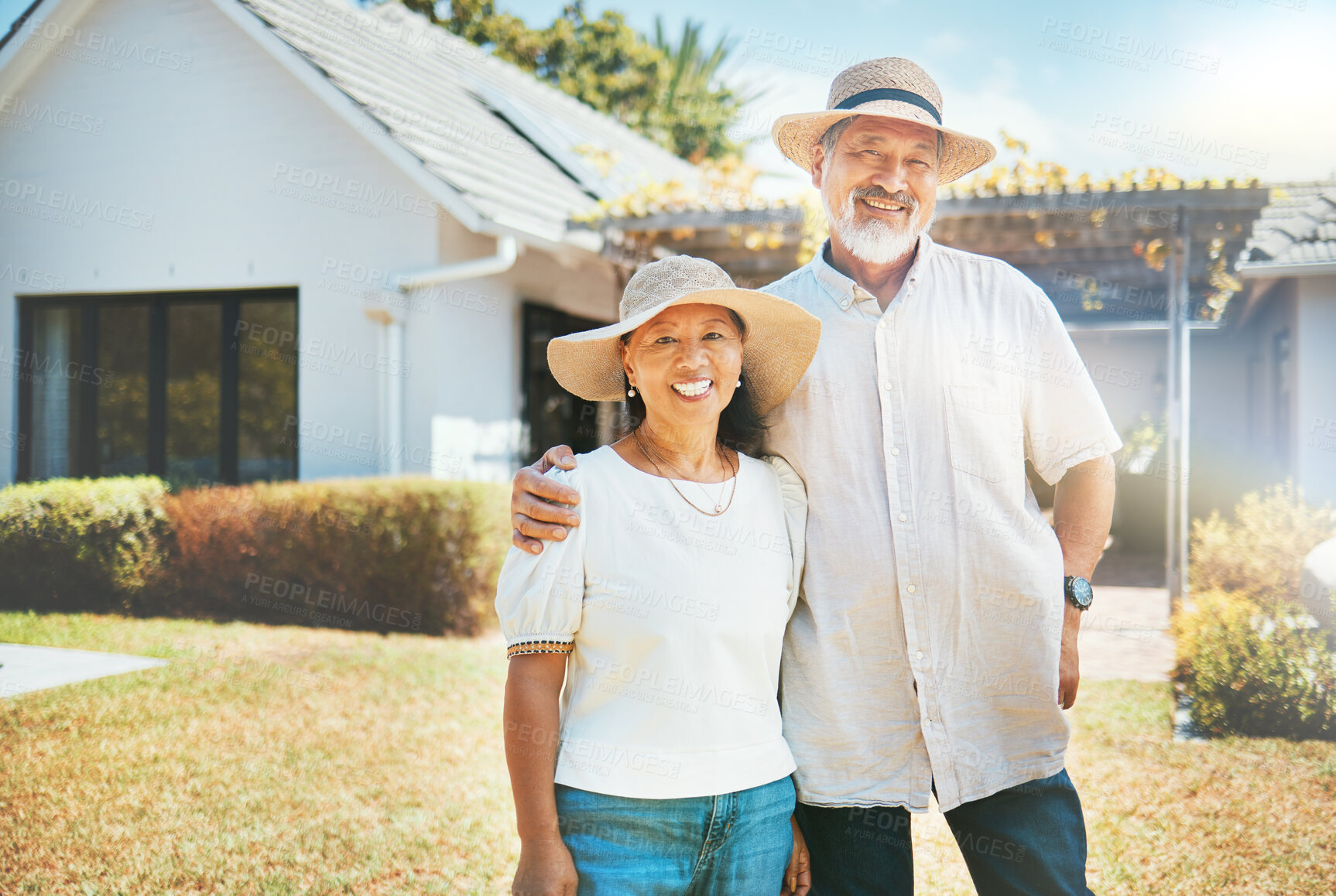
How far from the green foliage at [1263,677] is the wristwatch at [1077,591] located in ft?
11.2

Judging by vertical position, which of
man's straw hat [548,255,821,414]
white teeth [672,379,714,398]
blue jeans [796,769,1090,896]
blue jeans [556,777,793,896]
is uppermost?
man's straw hat [548,255,821,414]

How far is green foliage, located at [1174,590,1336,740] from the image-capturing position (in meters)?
4.89

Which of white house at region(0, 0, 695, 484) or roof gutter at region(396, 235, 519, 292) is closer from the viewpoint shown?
roof gutter at region(396, 235, 519, 292)

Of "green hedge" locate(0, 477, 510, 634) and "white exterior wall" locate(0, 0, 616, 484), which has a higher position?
"white exterior wall" locate(0, 0, 616, 484)

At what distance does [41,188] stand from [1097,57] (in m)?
9.30

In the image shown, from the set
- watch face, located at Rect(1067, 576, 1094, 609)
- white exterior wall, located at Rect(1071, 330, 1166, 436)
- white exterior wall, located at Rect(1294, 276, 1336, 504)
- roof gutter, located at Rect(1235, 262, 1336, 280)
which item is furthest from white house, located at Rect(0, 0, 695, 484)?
white exterior wall, located at Rect(1071, 330, 1166, 436)

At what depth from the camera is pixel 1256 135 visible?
705 cm

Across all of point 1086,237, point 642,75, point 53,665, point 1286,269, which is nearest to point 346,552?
point 53,665

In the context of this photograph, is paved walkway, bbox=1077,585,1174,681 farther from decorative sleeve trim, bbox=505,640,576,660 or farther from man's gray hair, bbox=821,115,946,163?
decorative sleeve trim, bbox=505,640,576,660

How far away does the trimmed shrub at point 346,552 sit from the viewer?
697 cm

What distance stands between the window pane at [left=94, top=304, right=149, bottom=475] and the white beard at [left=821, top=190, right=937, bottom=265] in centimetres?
830

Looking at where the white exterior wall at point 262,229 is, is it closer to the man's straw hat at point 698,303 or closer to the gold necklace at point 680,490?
the man's straw hat at point 698,303

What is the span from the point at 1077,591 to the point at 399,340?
6467 millimetres

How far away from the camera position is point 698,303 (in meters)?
2.16
